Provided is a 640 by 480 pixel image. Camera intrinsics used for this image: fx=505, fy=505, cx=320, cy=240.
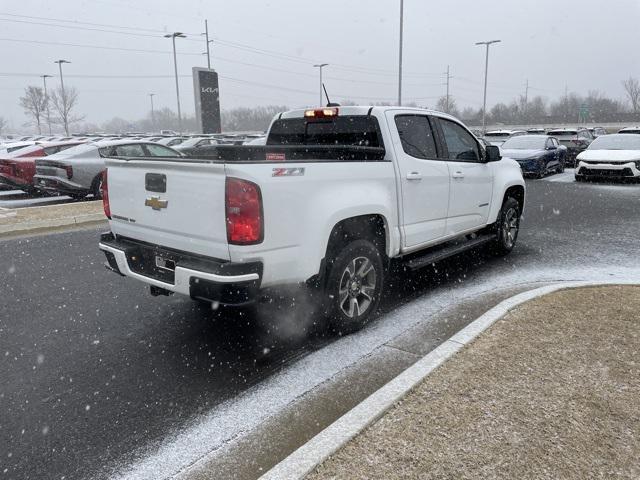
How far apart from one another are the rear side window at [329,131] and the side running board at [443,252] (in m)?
1.23

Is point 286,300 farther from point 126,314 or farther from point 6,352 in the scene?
point 6,352

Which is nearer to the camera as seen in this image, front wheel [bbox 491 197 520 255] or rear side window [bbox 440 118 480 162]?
rear side window [bbox 440 118 480 162]

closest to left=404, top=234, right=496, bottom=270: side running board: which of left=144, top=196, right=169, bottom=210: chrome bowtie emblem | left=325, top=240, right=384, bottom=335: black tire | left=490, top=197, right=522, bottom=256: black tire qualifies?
left=490, top=197, right=522, bottom=256: black tire

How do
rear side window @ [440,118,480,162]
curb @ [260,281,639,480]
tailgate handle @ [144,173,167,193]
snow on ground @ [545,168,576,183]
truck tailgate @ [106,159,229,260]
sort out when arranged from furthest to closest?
snow on ground @ [545,168,576,183] → rear side window @ [440,118,480,162] → tailgate handle @ [144,173,167,193] → truck tailgate @ [106,159,229,260] → curb @ [260,281,639,480]

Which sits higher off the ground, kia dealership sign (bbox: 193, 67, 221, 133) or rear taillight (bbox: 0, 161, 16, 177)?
kia dealership sign (bbox: 193, 67, 221, 133)

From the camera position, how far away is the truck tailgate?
11.5 ft

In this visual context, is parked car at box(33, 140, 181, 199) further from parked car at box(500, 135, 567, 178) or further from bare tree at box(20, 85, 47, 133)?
bare tree at box(20, 85, 47, 133)

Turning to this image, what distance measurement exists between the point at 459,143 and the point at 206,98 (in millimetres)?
35149

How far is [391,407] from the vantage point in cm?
303

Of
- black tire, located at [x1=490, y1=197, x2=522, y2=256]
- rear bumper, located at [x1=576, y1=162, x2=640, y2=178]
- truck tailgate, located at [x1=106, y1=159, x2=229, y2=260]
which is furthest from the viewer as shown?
rear bumper, located at [x1=576, y1=162, x2=640, y2=178]

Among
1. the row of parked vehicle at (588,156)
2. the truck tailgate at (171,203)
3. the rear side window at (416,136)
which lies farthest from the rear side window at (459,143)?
the row of parked vehicle at (588,156)

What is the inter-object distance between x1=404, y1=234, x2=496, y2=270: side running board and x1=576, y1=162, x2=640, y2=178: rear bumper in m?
11.1

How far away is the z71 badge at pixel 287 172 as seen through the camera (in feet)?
11.5

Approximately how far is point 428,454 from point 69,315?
384 centimetres
